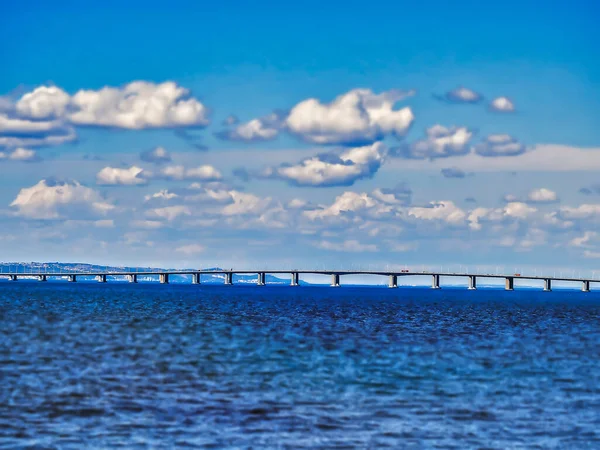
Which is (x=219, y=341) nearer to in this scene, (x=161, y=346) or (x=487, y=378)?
(x=161, y=346)

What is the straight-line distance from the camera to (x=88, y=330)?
74.4 metres

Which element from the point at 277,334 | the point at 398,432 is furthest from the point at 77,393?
the point at 277,334

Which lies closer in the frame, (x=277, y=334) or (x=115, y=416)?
(x=115, y=416)

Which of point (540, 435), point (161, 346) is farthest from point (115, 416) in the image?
point (161, 346)

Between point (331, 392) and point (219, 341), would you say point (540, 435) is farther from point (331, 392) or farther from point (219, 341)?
point (219, 341)

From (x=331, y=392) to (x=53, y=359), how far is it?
17723 millimetres

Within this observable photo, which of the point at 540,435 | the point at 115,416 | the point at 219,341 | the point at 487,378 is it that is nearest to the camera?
the point at 540,435

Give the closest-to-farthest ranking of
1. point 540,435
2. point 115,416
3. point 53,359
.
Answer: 1. point 540,435
2. point 115,416
3. point 53,359

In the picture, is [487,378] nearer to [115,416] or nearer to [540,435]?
[540,435]

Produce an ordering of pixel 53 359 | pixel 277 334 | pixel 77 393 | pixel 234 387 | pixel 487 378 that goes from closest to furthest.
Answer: pixel 77 393, pixel 234 387, pixel 487 378, pixel 53 359, pixel 277 334

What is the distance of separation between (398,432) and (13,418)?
12104 millimetres

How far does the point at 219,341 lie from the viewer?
210 ft

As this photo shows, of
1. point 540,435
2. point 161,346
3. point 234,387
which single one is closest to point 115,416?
point 234,387

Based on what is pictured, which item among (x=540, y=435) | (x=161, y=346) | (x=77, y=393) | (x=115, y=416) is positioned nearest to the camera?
(x=540, y=435)
